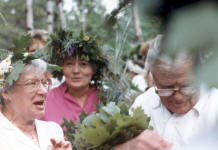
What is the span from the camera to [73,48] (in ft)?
11.0

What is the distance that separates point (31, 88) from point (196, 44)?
90.7 inches

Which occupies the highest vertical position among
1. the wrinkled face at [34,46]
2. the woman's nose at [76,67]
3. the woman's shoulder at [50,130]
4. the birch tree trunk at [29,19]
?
the birch tree trunk at [29,19]

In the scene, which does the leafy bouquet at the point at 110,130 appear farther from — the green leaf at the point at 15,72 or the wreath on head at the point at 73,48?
the wreath on head at the point at 73,48

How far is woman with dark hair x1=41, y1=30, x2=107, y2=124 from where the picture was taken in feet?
11.0

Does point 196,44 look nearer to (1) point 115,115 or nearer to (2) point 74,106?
(1) point 115,115

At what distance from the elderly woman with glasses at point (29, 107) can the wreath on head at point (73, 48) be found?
728 mm

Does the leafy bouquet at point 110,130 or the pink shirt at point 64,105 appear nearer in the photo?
the leafy bouquet at point 110,130

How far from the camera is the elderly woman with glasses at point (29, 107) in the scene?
2486mm

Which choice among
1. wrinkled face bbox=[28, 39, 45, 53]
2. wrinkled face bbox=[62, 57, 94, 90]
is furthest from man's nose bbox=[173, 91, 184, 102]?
wrinkled face bbox=[28, 39, 45, 53]

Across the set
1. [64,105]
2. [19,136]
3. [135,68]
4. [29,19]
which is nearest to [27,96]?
[19,136]

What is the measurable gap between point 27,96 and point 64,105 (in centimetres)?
84

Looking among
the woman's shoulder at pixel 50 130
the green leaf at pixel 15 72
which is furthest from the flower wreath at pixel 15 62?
the woman's shoulder at pixel 50 130

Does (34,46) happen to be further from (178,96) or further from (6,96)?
(178,96)

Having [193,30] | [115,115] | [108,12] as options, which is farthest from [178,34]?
[115,115]
